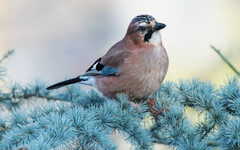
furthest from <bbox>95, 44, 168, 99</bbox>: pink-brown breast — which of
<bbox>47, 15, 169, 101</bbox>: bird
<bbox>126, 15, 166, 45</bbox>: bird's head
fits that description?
<bbox>126, 15, 166, 45</bbox>: bird's head

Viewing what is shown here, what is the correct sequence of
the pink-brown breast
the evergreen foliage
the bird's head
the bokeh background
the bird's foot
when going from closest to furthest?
the evergreen foliage → the bird's foot → the pink-brown breast → the bird's head → the bokeh background

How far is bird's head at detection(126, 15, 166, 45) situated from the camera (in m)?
3.43

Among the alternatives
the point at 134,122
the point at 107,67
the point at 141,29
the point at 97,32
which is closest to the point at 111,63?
the point at 107,67

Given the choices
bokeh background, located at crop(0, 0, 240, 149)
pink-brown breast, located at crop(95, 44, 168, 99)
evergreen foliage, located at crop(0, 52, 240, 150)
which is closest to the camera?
evergreen foliage, located at crop(0, 52, 240, 150)

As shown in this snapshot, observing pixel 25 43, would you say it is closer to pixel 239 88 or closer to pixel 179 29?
pixel 179 29

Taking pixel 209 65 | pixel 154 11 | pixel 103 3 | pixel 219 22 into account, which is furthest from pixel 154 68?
pixel 103 3

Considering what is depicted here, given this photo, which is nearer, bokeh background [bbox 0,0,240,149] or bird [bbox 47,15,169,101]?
bird [bbox 47,15,169,101]

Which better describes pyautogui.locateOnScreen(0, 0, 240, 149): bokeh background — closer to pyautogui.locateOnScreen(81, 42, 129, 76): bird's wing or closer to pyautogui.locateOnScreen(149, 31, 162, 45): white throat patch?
pyautogui.locateOnScreen(149, 31, 162, 45): white throat patch

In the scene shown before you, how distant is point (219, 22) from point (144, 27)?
2839 millimetres

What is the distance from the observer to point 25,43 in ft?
23.1

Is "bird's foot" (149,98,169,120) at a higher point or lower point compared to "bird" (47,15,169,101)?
lower

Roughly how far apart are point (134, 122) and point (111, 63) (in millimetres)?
1135

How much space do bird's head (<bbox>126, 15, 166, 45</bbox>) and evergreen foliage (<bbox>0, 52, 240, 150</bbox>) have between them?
1.70 ft

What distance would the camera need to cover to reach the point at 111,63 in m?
3.54
